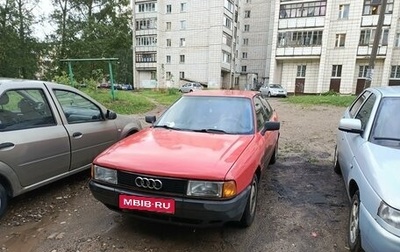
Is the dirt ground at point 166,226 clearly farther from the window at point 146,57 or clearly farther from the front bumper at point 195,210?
the window at point 146,57

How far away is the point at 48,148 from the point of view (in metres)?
3.59

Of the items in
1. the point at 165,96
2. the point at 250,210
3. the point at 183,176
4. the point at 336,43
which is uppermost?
the point at 336,43

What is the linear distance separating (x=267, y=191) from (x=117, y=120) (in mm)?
2740

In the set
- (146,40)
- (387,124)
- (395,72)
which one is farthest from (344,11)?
(387,124)

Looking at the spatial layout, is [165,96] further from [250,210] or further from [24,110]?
[250,210]

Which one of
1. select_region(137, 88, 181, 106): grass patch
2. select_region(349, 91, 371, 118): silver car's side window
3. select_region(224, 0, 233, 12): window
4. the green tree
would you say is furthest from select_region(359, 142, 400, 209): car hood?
select_region(224, 0, 233, 12): window

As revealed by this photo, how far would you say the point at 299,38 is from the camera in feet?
105

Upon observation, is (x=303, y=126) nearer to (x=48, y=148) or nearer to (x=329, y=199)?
(x=329, y=199)

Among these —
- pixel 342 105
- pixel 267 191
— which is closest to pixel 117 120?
pixel 267 191

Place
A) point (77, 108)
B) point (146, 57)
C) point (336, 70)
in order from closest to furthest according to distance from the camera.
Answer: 1. point (77, 108)
2. point (336, 70)
3. point (146, 57)

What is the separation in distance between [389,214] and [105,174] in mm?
2446

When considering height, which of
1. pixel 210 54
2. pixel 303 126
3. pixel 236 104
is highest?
pixel 210 54

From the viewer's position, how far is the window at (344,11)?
30.7 metres

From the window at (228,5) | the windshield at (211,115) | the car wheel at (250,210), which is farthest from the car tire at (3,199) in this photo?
the window at (228,5)
